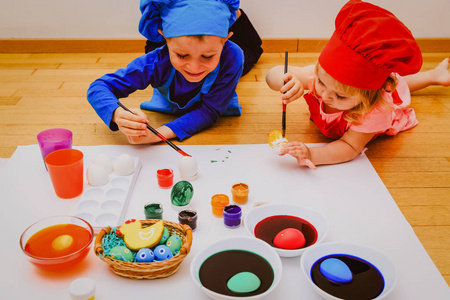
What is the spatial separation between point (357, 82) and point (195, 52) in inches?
18.5

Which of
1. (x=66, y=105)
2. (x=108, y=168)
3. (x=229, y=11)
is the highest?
(x=229, y=11)

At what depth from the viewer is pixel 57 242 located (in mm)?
898

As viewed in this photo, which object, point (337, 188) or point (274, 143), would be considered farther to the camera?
point (274, 143)

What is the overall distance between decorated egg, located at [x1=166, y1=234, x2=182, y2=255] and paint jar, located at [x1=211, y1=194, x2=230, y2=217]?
0.18m

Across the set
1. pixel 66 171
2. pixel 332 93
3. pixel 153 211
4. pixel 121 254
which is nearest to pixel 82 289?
pixel 121 254

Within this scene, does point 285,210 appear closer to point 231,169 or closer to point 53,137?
point 231,169

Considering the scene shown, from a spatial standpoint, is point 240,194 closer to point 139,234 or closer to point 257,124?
point 139,234

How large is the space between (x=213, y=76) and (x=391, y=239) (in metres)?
0.79

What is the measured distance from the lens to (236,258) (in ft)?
2.89

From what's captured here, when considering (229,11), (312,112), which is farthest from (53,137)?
→ (312,112)

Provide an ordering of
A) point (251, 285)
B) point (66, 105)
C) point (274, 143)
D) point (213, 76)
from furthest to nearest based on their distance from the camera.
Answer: point (66, 105) → point (213, 76) → point (274, 143) → point (251, 285)

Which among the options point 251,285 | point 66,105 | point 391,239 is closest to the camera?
point 251,285

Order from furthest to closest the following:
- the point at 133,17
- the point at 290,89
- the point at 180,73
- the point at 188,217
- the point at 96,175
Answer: the point at 133,17, the point at 180,73, the point at 290,89, the point at 96,175, the point at 188,217

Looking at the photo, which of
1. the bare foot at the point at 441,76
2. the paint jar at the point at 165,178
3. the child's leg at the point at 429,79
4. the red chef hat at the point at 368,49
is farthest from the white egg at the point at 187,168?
the bare foot at the point at 441,76
